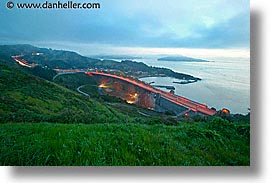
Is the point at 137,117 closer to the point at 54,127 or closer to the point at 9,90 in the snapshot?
the point at 54,127

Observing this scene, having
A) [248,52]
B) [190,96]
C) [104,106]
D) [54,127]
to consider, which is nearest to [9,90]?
[54,127]

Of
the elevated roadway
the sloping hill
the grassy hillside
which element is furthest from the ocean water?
the sloping hill

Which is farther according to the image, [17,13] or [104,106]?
[104,106]

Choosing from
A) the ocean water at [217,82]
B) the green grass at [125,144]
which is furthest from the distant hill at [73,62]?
the green grass at [125,144]

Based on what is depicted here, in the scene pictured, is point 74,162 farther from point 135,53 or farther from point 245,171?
point 245,171

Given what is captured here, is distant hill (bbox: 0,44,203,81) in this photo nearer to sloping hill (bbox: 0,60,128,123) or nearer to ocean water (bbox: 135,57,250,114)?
ocean water (bbox: 135,57,250,114)

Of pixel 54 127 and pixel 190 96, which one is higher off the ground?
pixel 190 96

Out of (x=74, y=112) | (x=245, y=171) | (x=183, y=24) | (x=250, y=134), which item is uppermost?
(x=183, y=24)
